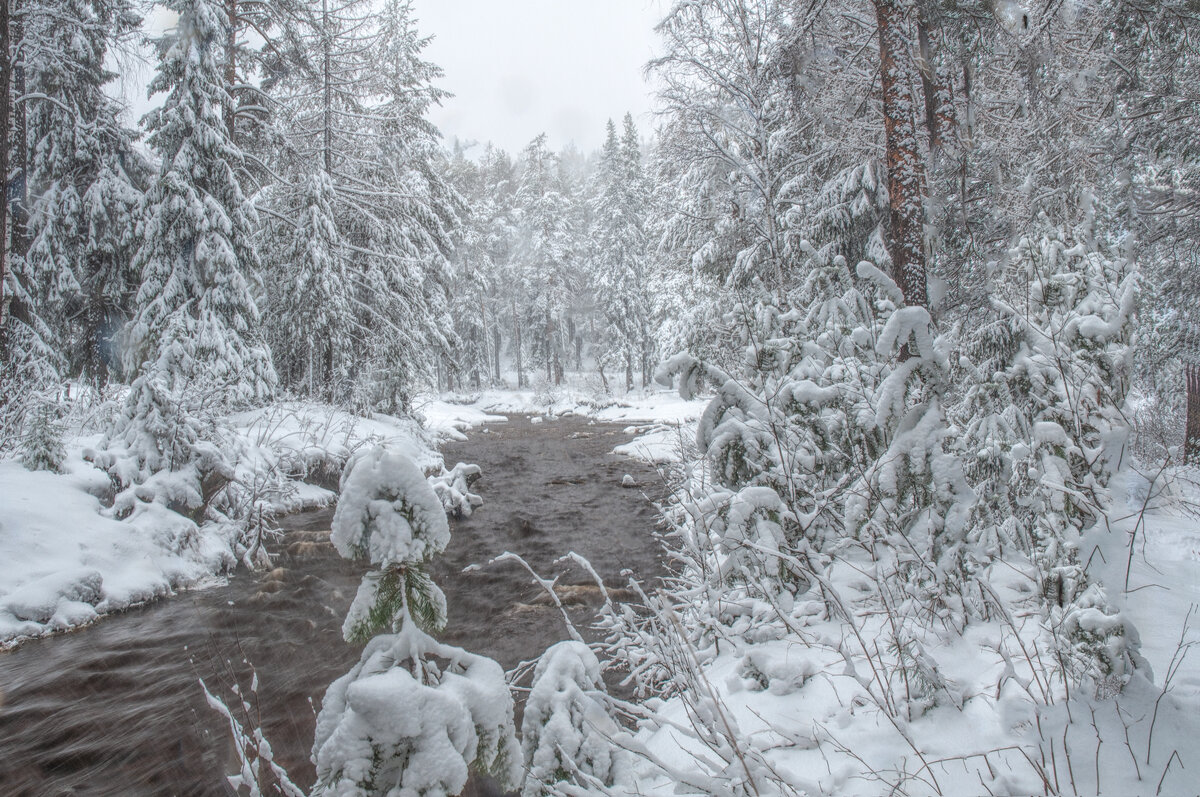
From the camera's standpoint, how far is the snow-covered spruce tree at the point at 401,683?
111 centimetres

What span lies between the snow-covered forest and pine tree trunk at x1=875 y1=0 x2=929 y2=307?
4 cm

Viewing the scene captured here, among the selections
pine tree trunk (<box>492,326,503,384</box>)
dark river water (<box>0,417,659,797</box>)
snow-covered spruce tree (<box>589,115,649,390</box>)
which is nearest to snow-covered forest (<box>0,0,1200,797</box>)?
dark river water (<box>0,417,659,797</box>)

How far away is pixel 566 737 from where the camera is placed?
148 cm

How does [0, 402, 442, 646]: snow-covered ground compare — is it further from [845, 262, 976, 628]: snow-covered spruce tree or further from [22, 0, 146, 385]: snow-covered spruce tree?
[22, 0, 146, 385]: snow-covered spruce tree

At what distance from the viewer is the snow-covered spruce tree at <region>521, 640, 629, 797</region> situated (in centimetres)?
149

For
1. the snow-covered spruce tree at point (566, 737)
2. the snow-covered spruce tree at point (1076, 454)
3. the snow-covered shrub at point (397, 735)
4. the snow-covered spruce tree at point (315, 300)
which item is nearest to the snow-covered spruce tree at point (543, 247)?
the snow-covered spruce tree at point (315, 300)

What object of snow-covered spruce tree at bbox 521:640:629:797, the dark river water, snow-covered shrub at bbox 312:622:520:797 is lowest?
the dark river water

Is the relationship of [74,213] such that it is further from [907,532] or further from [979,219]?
[979,219]

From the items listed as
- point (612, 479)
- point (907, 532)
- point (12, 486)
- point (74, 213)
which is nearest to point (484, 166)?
point (74, 213)

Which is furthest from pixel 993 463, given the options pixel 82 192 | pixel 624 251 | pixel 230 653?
pixel 624 251

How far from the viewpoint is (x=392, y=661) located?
49.6 inches

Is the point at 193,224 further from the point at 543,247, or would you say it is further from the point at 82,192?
the point at 543,247

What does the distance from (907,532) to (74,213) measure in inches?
638

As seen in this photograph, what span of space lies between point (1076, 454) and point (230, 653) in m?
6.60
